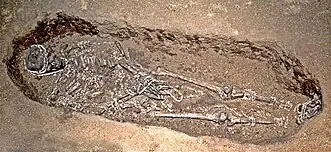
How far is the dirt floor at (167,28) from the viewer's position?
1888 mm

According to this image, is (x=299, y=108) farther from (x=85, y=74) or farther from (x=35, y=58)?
(x=35, y=58)

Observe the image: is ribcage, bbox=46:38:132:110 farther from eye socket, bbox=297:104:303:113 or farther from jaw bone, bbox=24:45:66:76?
eye socket, bbox=297:104:303:113

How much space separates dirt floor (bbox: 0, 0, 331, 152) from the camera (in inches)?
74.3

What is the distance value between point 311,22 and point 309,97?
0.20 meters

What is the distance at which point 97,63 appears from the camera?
84.3 inches

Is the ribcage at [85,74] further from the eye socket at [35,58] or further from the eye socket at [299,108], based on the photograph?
the eye socket at [299,108]

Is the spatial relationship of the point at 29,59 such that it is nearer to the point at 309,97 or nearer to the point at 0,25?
the point at 0,25

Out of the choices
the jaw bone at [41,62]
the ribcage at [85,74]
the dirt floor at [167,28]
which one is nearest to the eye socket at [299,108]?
the dirt floor at [167,28]

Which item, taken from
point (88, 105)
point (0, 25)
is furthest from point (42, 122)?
point (0, 25)

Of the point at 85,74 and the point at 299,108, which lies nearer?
the point at 299,108

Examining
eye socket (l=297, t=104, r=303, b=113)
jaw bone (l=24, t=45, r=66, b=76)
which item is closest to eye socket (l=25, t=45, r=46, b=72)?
jaw bone (l=24, t=45, r=66, b=76)

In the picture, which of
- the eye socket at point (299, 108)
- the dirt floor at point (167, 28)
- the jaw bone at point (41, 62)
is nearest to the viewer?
the dirt floor at point (167, 28)

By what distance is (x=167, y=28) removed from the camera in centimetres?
206

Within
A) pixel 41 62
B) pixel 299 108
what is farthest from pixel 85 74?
pixel 299 108
